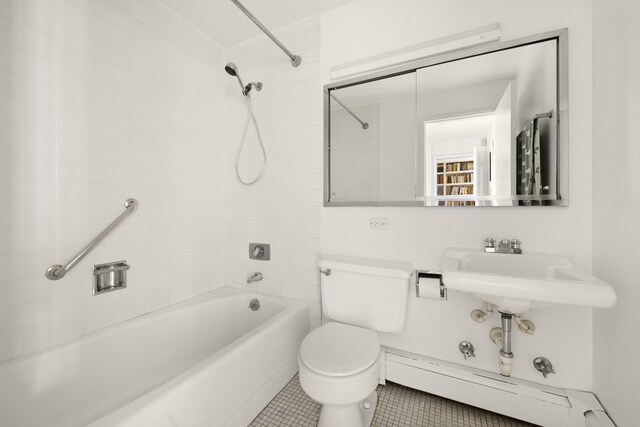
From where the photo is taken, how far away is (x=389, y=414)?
1.32 metres

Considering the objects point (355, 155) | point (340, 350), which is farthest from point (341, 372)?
point (355, 155)

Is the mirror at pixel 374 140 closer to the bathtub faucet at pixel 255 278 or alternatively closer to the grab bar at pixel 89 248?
the bathtub faucet at pixel 255 278

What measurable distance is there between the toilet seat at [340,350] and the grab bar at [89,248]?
1115 millimetres

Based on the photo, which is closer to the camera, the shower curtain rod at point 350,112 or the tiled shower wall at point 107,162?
the tiled shower wall at point 107,162

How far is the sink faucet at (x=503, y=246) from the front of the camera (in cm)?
126

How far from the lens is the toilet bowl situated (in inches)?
40.8

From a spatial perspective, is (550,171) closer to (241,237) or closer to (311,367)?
(311,367)

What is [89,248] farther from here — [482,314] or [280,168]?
[482,314]

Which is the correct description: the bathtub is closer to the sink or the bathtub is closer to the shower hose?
the shower hose

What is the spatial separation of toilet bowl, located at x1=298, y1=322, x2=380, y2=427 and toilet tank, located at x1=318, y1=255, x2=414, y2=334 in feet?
0.38

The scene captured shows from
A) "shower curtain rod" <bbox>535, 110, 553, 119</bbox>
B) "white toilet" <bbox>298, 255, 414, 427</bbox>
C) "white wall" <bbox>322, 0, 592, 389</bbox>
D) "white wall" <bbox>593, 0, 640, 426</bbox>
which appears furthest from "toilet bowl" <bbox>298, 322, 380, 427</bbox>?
"shower curtain rod" <bbox>535, 110, 553, 119</bbox>

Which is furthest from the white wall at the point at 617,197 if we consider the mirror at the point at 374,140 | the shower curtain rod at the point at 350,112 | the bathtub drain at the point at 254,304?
the bathtub drain at the point at 254,304

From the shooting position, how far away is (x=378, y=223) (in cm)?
159

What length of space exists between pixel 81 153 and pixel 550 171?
225 centimetres
